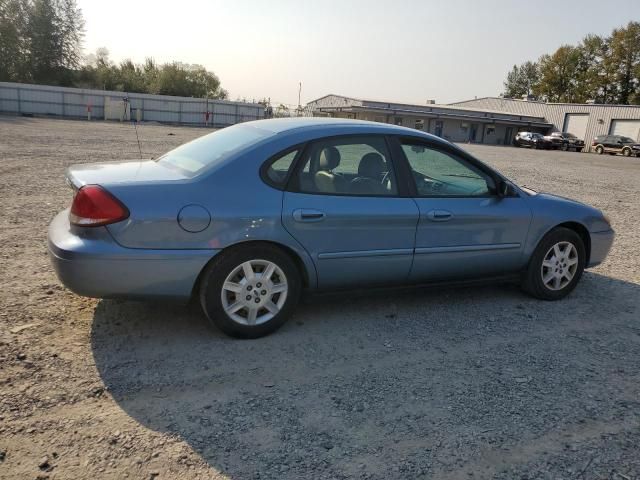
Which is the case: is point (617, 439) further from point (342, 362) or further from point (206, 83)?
point (206, 83)

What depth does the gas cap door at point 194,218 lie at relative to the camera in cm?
336

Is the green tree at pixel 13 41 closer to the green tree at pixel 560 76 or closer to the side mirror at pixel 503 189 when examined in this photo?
the side mirror at pixel 503 189

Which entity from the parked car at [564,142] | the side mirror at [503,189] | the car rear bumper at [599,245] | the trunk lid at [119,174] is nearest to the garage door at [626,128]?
the parked car at [564,142]

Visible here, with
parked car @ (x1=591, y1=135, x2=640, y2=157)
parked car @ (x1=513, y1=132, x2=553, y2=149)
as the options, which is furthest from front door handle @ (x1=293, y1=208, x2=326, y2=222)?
parked car @ (x1=513, y1=132, x2=553, y2=149)

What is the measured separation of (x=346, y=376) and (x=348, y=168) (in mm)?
1618

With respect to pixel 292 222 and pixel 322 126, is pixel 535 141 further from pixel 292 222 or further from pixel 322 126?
pixel 292 222

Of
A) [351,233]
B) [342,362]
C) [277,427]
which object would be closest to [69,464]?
[277,427]

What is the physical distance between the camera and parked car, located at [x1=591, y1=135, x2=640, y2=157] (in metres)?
42.0

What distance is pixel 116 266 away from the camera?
10.7 ft

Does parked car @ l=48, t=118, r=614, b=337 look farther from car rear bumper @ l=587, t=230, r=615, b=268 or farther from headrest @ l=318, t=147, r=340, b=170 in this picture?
car rear bumper @ l=587, t=230, r=615, b=268

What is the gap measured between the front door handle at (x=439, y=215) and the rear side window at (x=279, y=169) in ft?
4.01

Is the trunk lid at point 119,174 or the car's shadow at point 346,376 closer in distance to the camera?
the car's shadow at point 346,376

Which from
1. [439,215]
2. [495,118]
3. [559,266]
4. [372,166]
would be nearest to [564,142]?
[495,118]

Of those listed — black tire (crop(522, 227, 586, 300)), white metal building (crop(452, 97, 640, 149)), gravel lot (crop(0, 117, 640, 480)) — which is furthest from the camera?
white metal building (crop(452, 97, 640, 149))
